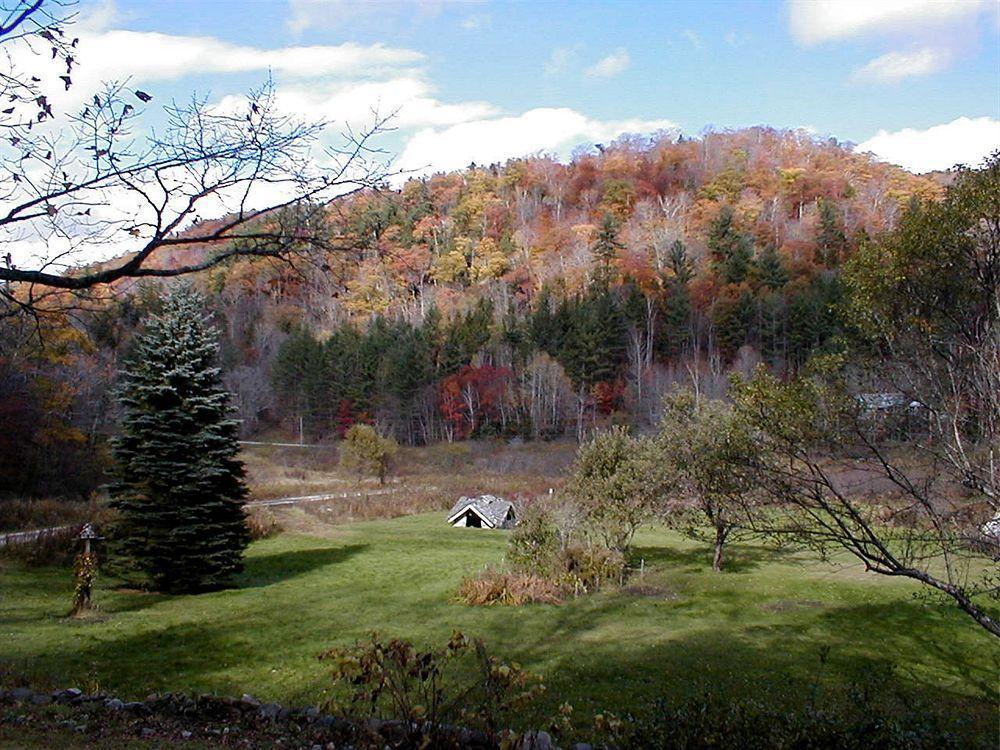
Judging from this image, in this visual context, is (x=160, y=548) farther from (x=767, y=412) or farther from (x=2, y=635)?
(x=767, y=412)

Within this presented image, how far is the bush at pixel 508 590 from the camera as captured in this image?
→ 55.3 ft

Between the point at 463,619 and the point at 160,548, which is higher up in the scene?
the point at 160,548

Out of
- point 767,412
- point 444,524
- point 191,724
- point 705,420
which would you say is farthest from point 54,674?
point 444,524

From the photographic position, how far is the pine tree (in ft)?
56.2

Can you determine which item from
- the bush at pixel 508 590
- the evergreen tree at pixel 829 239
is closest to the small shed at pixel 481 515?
the bush at pixel 508 590

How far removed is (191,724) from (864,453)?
6.92m

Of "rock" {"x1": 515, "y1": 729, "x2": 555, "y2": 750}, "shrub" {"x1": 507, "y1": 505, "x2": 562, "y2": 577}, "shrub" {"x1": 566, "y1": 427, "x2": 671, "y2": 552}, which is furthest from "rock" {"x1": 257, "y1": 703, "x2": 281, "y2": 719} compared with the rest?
"shrub" {"x1": 566, "y1": 427, "x2": 671, "y2": 552}

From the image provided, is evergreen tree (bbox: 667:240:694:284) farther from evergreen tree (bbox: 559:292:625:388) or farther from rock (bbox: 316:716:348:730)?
rock (bbox: 316:716:348:730)

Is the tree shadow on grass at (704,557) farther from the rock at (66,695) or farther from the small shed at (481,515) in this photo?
the rock at (66,695)

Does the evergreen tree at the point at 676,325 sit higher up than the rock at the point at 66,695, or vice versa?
the evergreen tree at the point at 676,325

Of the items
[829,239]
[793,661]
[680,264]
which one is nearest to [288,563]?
[793,661]

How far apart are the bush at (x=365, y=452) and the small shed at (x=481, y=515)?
1069cm

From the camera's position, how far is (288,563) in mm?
21812

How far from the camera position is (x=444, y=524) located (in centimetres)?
3212
